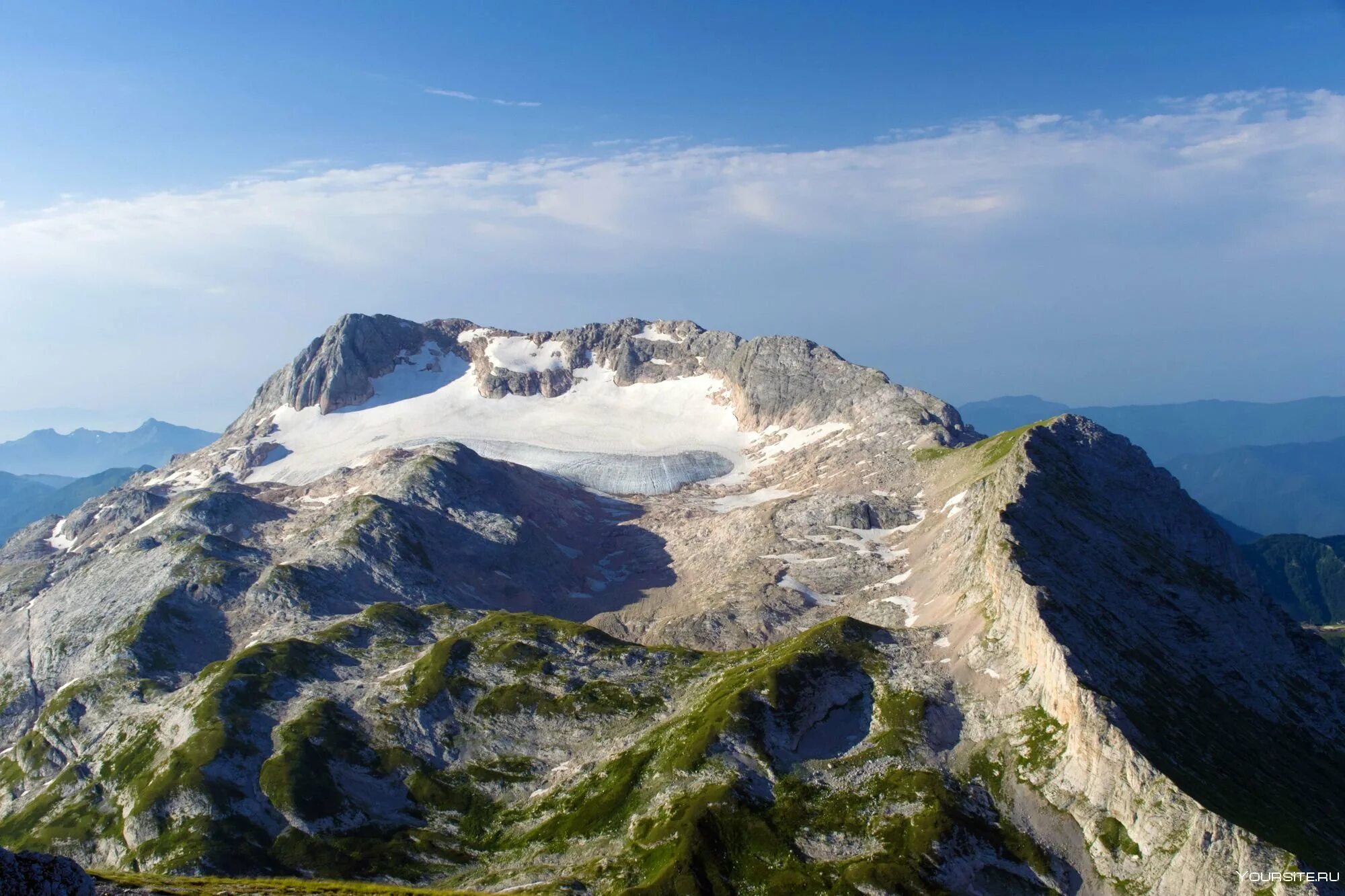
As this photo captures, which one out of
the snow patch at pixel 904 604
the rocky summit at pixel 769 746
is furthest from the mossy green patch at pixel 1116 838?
the snow patch at pixel 904 604

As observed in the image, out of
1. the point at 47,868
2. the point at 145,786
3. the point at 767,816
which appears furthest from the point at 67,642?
the point at 47,868

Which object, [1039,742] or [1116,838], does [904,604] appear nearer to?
[1039,742]

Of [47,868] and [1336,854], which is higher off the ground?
[47,868]

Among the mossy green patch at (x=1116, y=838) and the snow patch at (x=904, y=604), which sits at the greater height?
the mossy green patch at (x=1116, y=838)

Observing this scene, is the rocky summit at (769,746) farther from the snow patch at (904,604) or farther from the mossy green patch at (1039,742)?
the snow patch at (904,604)

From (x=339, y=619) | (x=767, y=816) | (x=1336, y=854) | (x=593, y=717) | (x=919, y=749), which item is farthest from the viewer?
(x=339, y=619)

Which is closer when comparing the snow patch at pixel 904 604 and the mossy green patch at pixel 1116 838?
the mossy green patch at pixel 1116 838

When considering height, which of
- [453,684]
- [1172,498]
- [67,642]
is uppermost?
[1172,498]

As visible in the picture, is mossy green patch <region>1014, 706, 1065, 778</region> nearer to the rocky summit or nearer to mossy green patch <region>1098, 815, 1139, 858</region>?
the rocky summit

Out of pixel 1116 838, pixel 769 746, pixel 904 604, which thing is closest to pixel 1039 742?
pixel 1116 838

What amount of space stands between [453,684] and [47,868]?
89.0 metres

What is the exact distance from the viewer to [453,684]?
438ft

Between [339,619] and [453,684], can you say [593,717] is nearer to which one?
[453,684]

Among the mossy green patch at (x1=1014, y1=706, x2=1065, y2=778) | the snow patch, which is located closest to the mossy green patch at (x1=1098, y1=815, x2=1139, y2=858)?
the mossy green patch at (x1=1014, y1=706, x2=1065, y2=778)
